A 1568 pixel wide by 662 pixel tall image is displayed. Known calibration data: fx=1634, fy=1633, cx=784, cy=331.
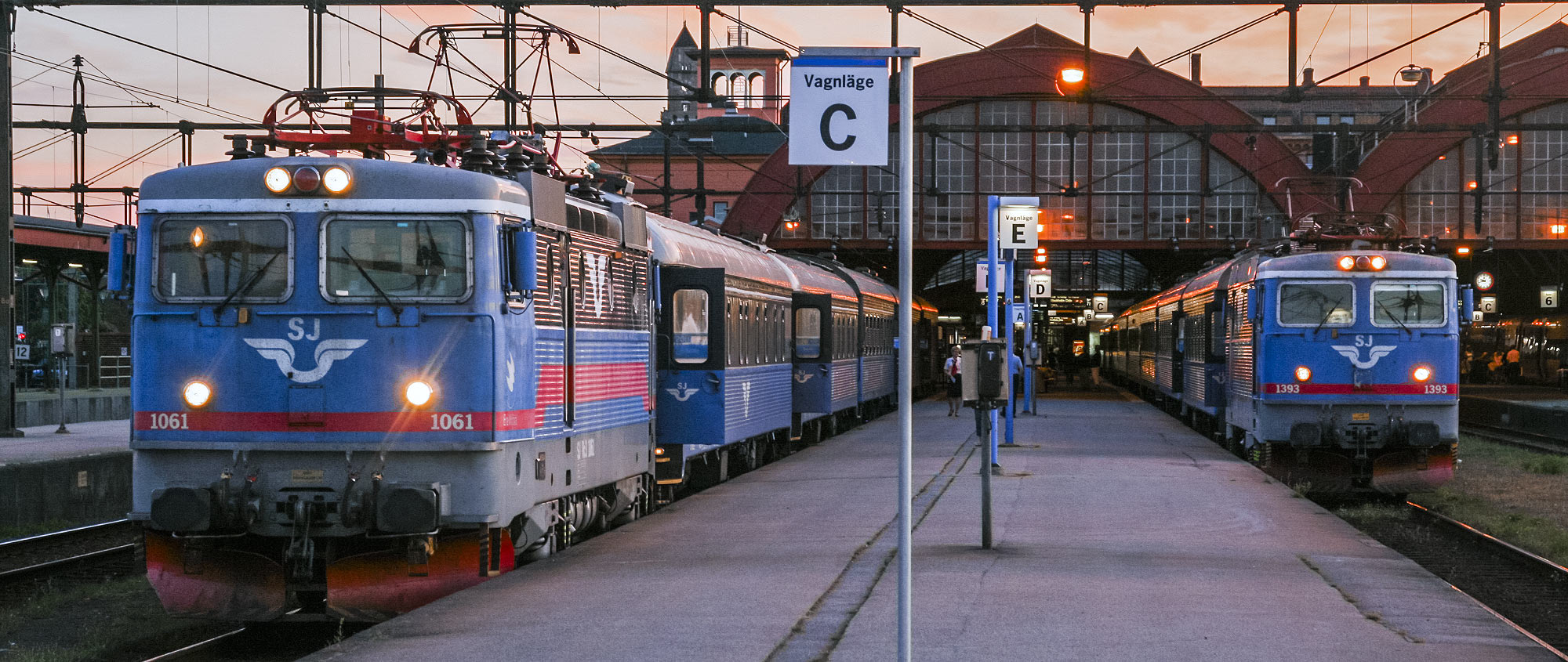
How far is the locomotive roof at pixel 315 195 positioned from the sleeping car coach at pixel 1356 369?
12.9 metres

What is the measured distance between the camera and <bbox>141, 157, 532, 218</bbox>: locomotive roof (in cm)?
1075

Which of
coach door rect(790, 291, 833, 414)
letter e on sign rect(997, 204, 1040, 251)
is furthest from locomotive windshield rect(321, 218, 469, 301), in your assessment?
coach door rect(790, 291, 833, 414)

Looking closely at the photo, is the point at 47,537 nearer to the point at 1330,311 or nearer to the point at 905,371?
the point at 905,371

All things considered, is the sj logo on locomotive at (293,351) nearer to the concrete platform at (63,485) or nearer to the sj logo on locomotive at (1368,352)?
the concrete platform at (63,485)

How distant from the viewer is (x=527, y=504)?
453 inches

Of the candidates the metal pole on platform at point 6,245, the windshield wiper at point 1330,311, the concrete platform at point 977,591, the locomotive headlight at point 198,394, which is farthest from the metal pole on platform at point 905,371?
the metal pole on platform at point 6,245

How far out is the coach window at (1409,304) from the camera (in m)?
20.5

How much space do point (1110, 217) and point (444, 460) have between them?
44130 mm

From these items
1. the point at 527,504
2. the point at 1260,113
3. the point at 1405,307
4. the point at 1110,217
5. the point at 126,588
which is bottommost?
the point at 126,588

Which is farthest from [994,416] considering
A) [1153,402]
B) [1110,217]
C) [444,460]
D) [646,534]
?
[1110,217]

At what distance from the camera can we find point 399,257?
35.4 feet

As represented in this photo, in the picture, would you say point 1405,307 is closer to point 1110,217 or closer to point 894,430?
point 894,430

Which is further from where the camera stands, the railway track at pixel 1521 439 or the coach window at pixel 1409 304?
the railway track at pixel 1521 439

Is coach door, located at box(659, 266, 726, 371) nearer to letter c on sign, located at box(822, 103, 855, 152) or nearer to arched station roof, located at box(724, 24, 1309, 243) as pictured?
letter c on sign, located at box(822, 103, 855, 152)
